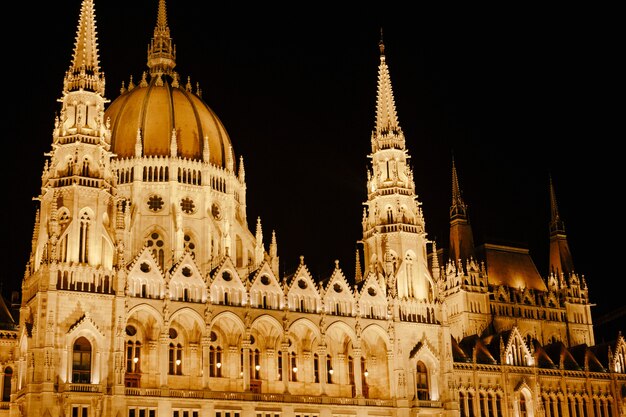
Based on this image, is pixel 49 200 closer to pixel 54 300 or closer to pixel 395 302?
pixel 54 300

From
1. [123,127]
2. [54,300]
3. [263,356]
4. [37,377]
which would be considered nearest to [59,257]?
[54,300]

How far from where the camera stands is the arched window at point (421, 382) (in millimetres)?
A: 78312

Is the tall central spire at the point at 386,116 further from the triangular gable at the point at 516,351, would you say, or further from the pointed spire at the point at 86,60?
the pointed spire at the point at 86,60

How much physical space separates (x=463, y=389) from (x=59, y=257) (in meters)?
37.8

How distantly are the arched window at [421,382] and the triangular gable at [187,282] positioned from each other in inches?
747

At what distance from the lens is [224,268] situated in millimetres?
73562

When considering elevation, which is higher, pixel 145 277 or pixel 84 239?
pixel 84 239

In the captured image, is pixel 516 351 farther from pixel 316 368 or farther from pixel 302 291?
pixel 302 291

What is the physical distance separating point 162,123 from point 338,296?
23.5 metres

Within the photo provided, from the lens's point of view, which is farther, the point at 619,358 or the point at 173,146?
the point at 619,358

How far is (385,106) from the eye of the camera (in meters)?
88.8

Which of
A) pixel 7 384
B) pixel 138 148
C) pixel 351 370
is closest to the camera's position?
pixel 7 384

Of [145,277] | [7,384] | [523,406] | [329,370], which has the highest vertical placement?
[145,277]

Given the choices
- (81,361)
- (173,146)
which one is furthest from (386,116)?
(81,361)
